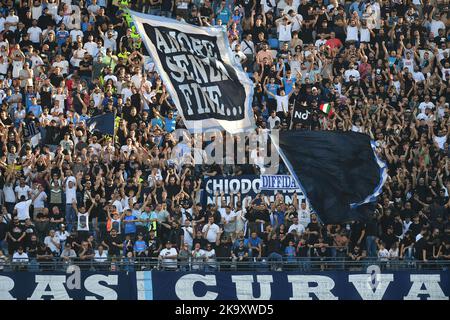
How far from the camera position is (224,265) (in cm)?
2977

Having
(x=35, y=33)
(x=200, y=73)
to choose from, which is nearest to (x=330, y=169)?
(x=200, y=73)

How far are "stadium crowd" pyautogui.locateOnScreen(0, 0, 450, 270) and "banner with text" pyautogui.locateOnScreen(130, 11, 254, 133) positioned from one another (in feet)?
18.6

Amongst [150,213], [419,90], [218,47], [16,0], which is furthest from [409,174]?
[16,0]

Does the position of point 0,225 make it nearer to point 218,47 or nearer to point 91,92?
point 91,92

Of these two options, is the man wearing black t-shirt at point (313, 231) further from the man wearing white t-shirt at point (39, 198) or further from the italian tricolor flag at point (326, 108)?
the man wearing white t-shirt at point (39, 198)

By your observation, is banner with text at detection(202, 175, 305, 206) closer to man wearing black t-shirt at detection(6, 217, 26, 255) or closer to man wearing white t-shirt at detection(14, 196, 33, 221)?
man wearing white t-shirt at detection(14, 196, 33, 221)

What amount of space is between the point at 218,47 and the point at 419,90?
10361mm

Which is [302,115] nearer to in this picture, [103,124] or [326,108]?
[326,108]

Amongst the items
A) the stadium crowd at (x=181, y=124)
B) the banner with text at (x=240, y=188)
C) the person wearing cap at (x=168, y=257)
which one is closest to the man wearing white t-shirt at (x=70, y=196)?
the stadium crowd at (x=181, y=124)

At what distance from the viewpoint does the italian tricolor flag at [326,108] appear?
33.0 m

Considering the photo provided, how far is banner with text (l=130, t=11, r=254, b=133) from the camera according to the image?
79.8 feet

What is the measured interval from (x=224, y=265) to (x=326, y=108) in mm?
5257

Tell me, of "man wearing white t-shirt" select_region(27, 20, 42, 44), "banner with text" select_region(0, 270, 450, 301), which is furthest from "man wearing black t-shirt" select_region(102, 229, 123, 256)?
"man wearing white t-shirt" select_region(27, 20, 42, 44)

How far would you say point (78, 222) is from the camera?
30.5 meters
